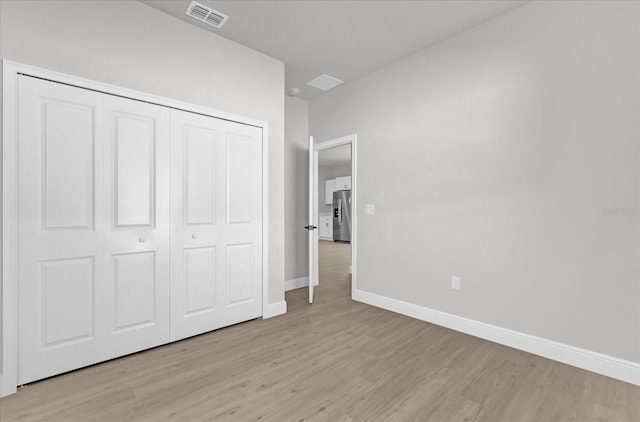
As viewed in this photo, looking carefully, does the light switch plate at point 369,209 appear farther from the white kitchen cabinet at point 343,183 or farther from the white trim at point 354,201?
the white kitchen cabinet at point 343,183

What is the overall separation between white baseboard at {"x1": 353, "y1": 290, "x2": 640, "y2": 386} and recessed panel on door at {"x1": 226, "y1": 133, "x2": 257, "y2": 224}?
77.5 inches

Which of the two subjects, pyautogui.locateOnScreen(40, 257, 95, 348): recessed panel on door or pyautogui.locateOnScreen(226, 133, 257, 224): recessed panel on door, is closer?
pyautogui.locateOnScreen(40, 257, 95, 348): recessed panel on door

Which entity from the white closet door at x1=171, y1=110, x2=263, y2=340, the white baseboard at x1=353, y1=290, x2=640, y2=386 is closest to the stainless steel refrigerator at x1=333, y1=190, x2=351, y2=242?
the white baseboard at x1=353, y1=290, x2=640, y2=386

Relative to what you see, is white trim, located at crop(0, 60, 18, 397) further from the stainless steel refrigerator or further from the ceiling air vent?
the stainless steel refrigerator

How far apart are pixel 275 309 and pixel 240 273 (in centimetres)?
59

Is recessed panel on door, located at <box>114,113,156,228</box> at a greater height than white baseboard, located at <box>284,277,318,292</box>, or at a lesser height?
greater

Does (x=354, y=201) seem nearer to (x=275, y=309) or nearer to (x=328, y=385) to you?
(x=275, y=309)

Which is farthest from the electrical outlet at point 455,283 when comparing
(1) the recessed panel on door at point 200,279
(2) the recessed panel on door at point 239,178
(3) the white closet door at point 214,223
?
(1) the recessed panel on door at point 200,279

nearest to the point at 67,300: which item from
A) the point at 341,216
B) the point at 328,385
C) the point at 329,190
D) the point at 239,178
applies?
the point at 239,178

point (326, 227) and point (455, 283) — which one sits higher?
point (326, 227)

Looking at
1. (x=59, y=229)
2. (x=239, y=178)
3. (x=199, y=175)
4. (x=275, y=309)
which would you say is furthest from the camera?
(x=275, y=309)

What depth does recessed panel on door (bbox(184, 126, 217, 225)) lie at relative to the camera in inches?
103

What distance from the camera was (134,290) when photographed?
233cm

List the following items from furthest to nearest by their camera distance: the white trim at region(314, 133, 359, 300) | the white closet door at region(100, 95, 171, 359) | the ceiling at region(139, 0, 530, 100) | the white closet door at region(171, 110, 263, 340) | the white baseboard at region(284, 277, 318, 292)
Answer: the white baseboard at region(284, 277, 318, 292), the white trim at region(314, 133, 359, 300), the white closet door at region(171, 110, 263, 340), the ceiling at region(139, 0, 530, 100), the white closet door at region(100, 95, 171, 359)
